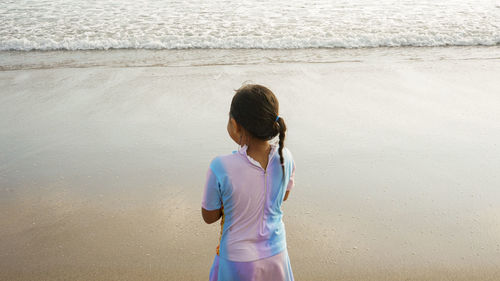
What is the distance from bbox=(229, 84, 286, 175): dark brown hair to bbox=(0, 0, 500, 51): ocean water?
7.55 meters

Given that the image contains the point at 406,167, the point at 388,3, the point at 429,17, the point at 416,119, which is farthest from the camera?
the point at 388,3

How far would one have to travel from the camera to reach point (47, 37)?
9.34 m

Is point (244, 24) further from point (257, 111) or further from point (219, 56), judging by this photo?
point (257, 111)

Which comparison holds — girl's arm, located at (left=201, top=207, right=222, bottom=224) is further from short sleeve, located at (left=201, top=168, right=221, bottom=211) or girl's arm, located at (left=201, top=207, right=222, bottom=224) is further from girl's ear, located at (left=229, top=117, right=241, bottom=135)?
girl's ear, located at (left=229, top=117, right=241, bottom=135)

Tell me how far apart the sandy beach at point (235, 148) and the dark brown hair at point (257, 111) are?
1353 mm

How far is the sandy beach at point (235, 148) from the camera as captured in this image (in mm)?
2559

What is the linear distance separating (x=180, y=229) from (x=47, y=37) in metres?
8.51

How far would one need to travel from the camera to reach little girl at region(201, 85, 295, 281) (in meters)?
1.44

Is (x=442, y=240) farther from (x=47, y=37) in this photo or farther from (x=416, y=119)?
(x=47, y=37)

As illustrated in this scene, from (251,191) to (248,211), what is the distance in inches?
3.6

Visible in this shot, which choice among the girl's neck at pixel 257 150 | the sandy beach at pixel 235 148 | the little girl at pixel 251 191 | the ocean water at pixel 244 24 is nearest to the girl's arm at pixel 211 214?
the little girl at pixel 251 191

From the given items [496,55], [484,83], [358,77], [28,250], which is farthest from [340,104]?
[496,55]

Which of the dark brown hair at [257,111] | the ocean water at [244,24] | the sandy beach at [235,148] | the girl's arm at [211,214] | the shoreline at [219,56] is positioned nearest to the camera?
the dark brown hair at [257,111]

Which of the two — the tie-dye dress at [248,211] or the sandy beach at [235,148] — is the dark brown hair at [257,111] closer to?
the tie-dye dress at [248,211]
